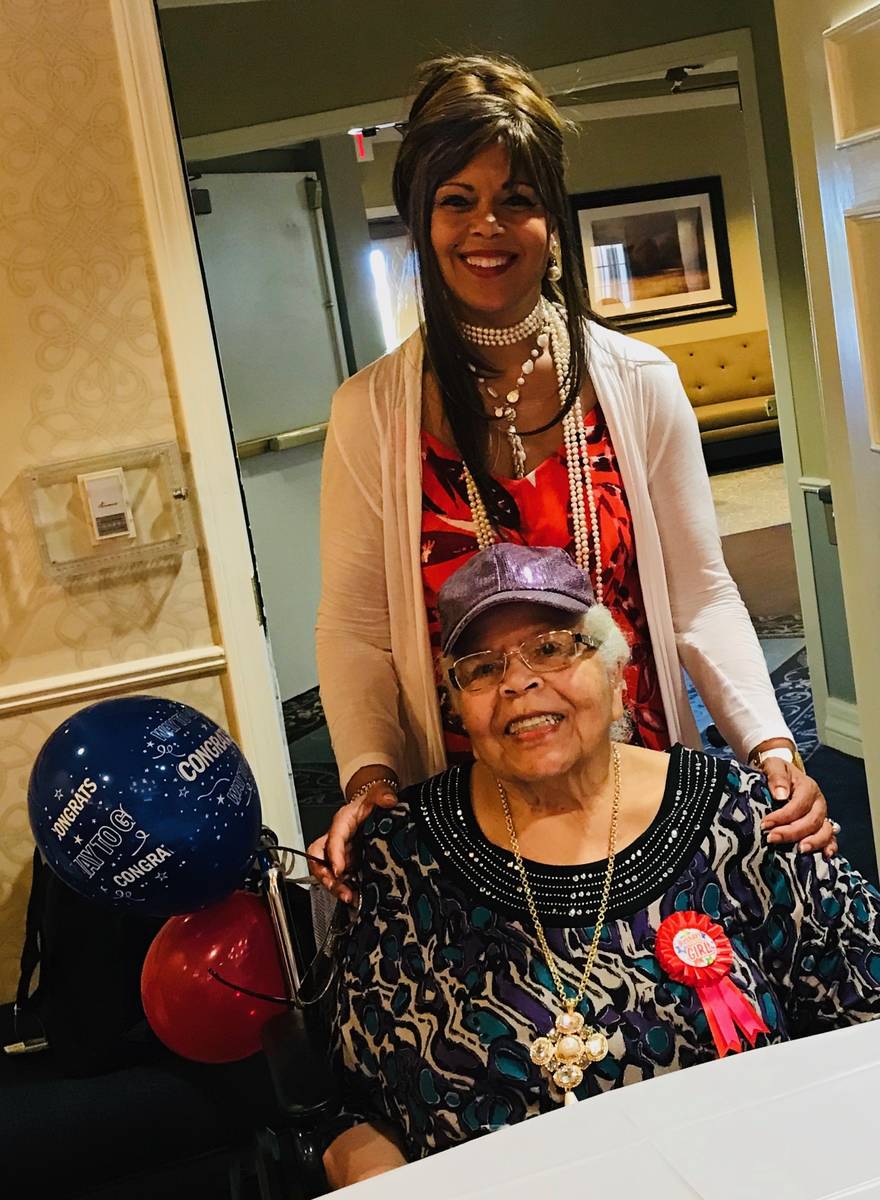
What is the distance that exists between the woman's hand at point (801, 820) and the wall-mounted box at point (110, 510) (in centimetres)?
121

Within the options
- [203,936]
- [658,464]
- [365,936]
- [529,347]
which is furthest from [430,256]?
[203,936]

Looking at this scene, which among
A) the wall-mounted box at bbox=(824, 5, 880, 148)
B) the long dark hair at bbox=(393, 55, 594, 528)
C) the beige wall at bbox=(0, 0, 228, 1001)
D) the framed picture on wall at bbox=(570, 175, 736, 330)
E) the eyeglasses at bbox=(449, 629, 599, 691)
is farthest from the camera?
the framed picture on wall at bbox=(570, 175, 736, 330)

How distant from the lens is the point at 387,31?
2404mm

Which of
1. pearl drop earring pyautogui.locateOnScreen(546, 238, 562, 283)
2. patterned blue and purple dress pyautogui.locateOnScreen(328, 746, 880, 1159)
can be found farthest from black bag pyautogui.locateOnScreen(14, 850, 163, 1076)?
pearl drop earring pyautogui.locateOnScreen(546, 238, 562, 283)

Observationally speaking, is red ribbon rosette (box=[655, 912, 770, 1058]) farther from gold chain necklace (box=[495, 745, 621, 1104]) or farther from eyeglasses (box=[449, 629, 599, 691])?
eyeglasses (box=[449, 629, 599, 691])

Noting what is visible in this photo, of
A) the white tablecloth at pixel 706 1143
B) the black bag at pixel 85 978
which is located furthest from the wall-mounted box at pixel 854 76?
the black bag at pixel 85 978

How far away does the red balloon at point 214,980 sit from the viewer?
5.83 ft

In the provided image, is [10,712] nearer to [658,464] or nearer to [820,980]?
[658,464]

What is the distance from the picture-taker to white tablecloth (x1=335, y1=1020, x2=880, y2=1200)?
1.07 meters

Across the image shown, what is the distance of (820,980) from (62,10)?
1920 mm

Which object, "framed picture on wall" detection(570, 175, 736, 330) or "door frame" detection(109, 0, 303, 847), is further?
"framed picture on wall" detection(570, 175, 736, 330)

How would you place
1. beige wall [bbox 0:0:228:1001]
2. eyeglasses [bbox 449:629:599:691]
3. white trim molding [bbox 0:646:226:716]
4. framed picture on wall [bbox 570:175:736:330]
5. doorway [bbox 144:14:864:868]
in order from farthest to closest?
framed picture on wall [bbox 570:175:736:330], doorway [bbox 144:14:864:868], white trim molding [bbox 0:646:226:716], beige wall [bbox 0:0:228:1001], eyeglasses [bbox 449:629:599:691]

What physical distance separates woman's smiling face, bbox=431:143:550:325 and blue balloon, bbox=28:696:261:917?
0.73m

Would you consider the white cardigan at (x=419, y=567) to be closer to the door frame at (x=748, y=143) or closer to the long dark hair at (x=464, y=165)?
the long dark hair at (x=464, y=165)
